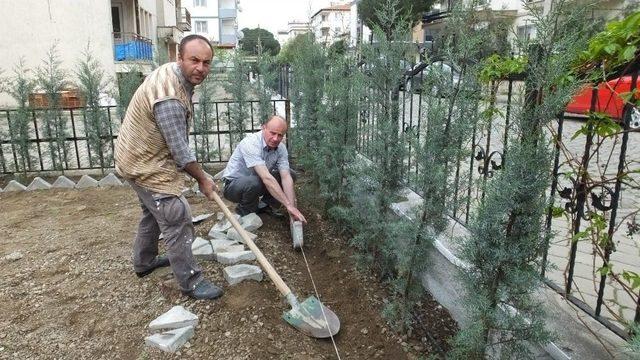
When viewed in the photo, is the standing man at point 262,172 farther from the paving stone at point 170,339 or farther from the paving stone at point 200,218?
the paving stone at point 170,339

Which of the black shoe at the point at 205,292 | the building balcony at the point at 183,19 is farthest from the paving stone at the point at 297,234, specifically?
the building balcony at the point at 183,19

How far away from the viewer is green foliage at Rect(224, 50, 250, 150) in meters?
6.55

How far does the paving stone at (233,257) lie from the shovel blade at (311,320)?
87cm

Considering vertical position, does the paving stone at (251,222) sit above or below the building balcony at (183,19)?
below

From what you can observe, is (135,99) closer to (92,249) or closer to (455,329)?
(92,249)

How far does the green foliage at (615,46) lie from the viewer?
5.61ft

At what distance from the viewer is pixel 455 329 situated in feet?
9.55

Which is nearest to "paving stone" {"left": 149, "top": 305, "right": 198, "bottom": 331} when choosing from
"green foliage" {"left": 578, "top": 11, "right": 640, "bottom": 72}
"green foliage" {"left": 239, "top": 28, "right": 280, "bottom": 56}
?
"green foliage" {"left": 578, "top": 11, "right": 640, "bottom": 72}

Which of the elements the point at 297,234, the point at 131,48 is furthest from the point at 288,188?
the point at 131,48

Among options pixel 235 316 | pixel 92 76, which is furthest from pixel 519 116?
pixel 92 76

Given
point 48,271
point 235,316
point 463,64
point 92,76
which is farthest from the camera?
point 92,76

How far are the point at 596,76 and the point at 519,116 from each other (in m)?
0.32

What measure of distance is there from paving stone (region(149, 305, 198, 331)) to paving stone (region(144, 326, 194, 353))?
0.05m

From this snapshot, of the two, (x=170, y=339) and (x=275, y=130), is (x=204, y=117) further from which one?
(x=170, y=339)
